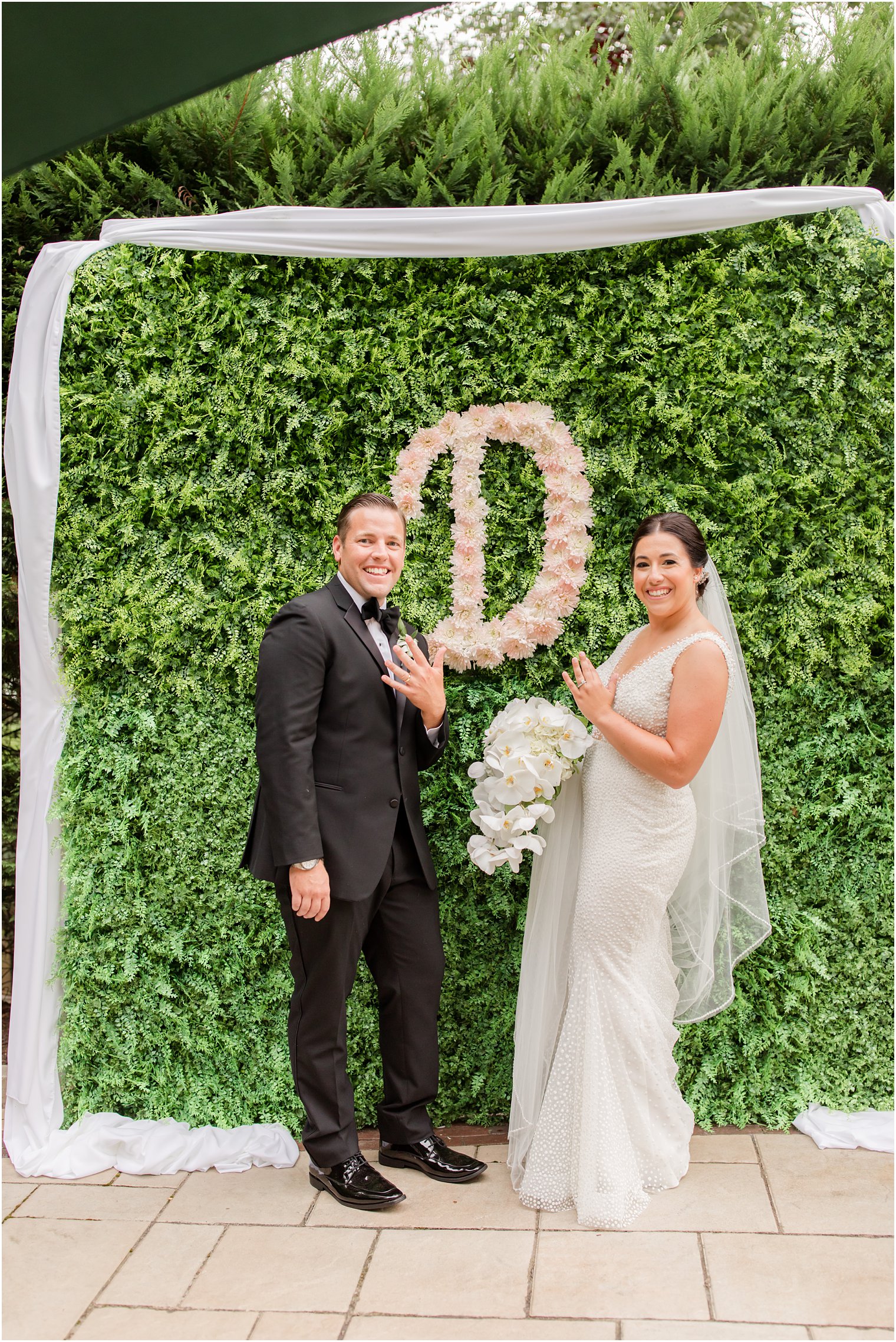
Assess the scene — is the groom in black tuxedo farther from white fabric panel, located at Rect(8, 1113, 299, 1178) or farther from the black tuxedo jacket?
white fabric panel, located at Rect(8, 1113, 299, 1178)

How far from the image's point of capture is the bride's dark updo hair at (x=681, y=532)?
128 inches

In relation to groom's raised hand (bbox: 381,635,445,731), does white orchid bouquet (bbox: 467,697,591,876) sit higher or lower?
lower

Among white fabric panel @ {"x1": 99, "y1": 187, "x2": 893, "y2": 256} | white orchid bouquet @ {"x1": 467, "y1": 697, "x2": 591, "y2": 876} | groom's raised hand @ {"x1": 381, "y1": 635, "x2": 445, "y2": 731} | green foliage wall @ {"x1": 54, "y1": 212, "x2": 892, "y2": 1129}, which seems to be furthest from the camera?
green foliage wall @ {"x1": 54, "y1": 212, "x2": 892, "y2": 1129}

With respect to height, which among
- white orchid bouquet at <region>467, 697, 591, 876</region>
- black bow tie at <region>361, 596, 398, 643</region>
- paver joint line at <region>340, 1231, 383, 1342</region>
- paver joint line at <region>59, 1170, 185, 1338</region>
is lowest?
paver joint line at <region>59, 1170, 185, 1338</region>

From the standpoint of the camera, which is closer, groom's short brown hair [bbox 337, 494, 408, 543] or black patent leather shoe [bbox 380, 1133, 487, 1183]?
groom's short brown hair [bbox 337, 494, 408, 543]

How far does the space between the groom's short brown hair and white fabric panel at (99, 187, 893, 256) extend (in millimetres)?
963

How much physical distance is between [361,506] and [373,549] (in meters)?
0.15

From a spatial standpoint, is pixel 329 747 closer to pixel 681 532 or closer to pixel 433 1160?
pixel 681 532

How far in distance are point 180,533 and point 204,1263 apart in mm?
2399

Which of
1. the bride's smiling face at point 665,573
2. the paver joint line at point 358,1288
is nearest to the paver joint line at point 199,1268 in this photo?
the paver joint line at point 358,1288

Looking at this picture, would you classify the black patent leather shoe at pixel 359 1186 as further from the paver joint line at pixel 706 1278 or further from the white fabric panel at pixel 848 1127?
the white fabric panel at pixel 848 1127

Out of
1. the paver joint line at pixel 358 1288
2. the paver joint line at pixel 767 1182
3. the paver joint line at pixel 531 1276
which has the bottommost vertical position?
the paver joint line at pixel 358 1288

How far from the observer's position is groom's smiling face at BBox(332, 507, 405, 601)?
327 cm

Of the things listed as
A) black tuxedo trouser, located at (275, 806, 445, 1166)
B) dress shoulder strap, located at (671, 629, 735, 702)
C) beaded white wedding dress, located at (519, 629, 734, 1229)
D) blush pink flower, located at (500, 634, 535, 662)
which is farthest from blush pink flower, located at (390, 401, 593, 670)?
black tuxedo trouser, located at (275, 806, 445, 1166)
